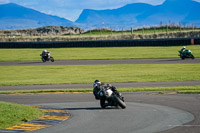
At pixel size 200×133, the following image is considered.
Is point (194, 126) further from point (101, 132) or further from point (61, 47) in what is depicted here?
point (61, 47)

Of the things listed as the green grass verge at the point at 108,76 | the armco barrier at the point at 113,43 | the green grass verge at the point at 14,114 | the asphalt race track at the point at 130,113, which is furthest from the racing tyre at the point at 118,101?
the armco barrier at the point at 113,43

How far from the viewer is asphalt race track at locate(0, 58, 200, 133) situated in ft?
43.6

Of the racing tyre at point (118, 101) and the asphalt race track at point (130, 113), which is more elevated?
the racing tyre at point (118, 101)

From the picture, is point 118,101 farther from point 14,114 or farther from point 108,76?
point 108,76

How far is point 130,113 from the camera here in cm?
1639

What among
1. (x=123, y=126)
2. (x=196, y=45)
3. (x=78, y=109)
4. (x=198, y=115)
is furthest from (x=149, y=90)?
(x=196, y=45)

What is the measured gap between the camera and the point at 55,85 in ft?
100.0

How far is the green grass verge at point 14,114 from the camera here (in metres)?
14.5

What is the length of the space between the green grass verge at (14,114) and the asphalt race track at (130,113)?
135 cm

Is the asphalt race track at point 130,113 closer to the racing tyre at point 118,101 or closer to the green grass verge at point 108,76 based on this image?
the racing tyre at point 118,101

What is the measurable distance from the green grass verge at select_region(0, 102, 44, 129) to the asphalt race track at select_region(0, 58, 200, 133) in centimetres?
135

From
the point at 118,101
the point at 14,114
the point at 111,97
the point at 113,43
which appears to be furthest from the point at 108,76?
the point at 113,43

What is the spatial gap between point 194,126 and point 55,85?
18.1 metres

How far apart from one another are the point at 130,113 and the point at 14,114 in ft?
13.5
